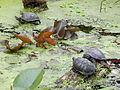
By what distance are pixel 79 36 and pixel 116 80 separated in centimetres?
96

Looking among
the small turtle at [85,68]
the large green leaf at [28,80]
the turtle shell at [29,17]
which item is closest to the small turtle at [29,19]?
the turtle shell at [29,17]

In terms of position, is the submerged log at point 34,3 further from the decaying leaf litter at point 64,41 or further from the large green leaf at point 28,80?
the large green leaf at point 28,80

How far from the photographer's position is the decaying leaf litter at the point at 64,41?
1.69 metres

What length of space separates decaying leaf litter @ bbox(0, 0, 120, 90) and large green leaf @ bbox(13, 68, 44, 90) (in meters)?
1.01

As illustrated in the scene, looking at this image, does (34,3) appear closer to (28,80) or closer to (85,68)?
(85,68)

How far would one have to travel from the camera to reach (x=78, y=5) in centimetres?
370

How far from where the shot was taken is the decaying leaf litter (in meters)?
1.69

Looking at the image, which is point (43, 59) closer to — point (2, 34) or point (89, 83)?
point (89, 83)

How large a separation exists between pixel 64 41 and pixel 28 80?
6.44ft

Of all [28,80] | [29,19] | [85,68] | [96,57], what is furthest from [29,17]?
[28,80]

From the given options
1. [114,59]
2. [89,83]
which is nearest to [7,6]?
[114,59]

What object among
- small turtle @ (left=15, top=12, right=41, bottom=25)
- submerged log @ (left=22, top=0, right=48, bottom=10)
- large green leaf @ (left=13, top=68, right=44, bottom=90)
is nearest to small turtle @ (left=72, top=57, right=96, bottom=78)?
large green leaf @ (left=13, top=68, right=44, bottom=90)

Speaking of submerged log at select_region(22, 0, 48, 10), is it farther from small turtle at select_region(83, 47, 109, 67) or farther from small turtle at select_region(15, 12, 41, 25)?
small turtle at select_region(83, 47, 109, 67)

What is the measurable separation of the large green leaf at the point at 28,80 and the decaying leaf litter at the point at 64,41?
1008 mm
